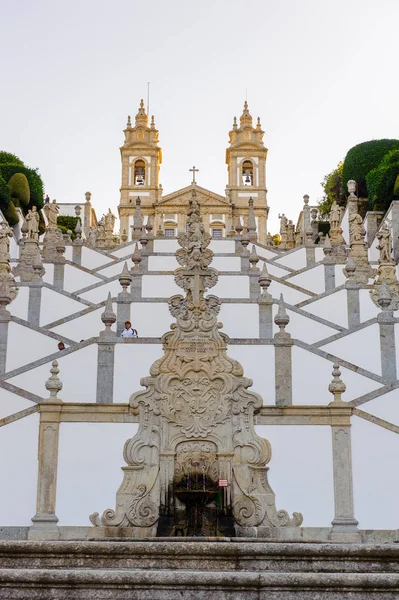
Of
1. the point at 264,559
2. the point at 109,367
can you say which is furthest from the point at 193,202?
the point at 264,559

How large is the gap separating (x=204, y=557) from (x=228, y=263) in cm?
1796

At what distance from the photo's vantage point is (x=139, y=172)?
57.2 m

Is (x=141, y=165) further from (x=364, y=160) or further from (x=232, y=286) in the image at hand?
(x=232, y=286)

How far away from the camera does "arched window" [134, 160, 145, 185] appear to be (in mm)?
56875

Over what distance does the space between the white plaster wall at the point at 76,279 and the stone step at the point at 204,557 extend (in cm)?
1819

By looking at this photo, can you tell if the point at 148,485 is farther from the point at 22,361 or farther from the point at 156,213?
the point at 156,213

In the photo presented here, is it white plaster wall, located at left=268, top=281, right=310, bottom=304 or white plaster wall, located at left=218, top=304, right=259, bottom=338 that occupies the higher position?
white plaster wall, located at left=268, top=281, right=310, bottom=304

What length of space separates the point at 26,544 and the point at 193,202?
9.96 m

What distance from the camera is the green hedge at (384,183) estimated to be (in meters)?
31.9

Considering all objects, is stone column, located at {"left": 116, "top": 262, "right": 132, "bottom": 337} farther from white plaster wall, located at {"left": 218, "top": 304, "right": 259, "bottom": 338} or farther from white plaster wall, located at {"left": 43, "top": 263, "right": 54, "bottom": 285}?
white plaster wall, located at {"left": 43, "top": 263, "right": 54, "bottom": 285}

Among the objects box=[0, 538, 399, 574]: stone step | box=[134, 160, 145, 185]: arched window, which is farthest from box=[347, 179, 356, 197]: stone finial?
box=[0, 538, 399, 574]: stone step

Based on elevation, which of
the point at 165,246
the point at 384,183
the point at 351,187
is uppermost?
the point at 351,187

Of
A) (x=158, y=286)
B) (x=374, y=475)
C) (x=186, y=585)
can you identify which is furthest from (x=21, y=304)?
(x=186, y=585)

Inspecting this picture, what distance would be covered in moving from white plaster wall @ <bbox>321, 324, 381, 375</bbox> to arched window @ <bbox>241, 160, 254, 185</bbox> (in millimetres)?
40037
